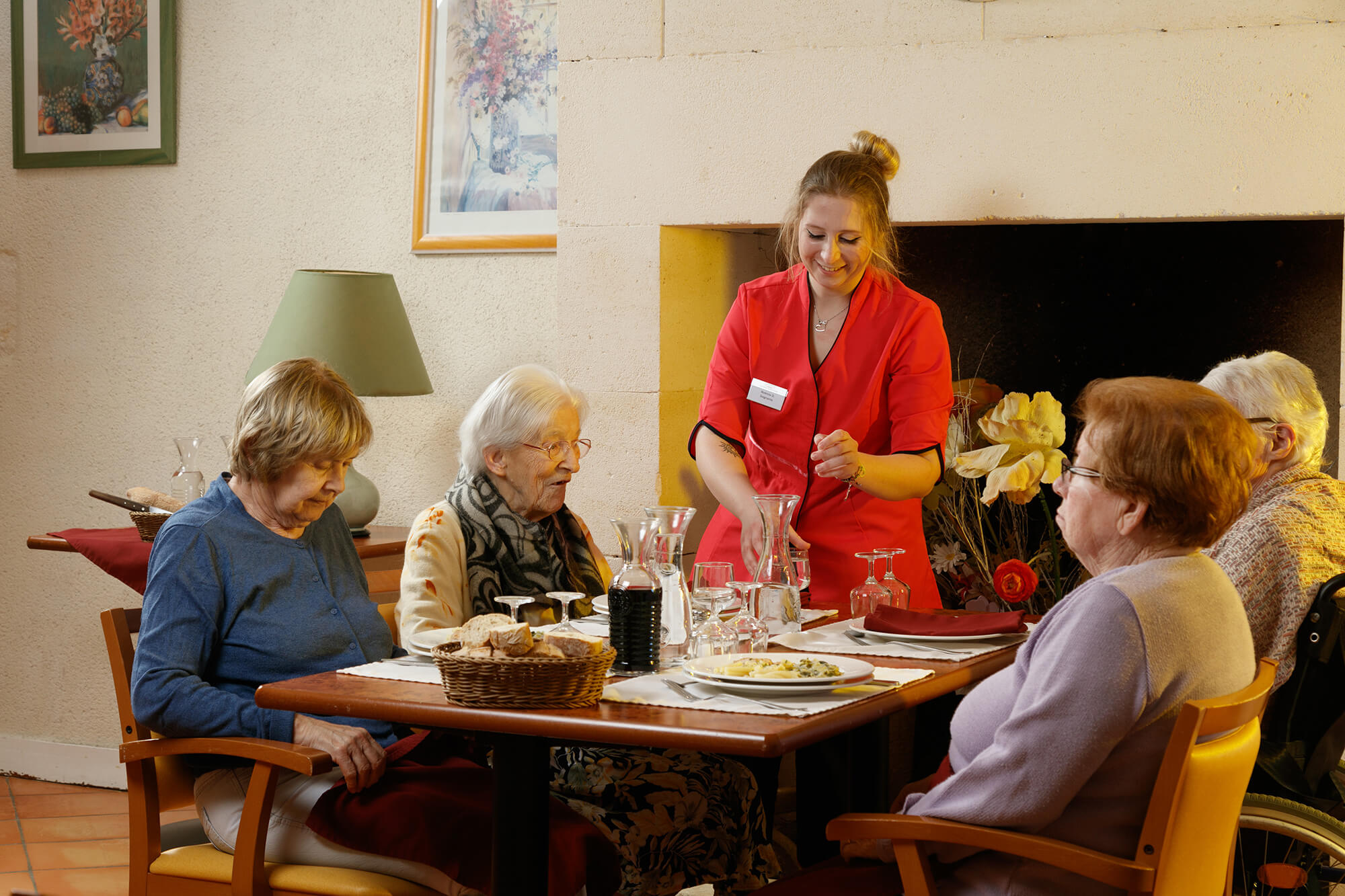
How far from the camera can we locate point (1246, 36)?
290cm

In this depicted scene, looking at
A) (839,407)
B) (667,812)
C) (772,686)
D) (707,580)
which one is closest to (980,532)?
(839,407)

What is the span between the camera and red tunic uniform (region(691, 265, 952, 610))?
284 cm

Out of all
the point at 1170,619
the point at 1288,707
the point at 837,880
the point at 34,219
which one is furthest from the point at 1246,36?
the point at 34,219

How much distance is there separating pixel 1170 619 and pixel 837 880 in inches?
22.7

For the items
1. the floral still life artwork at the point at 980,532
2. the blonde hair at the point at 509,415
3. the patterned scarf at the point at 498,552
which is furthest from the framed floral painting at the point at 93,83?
the floral still life artwork at the point at 980,532

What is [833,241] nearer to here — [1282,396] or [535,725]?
[1282,396]

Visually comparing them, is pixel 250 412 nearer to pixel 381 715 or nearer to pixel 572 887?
pixel 381 715

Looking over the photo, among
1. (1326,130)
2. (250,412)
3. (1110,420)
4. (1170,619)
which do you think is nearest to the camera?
(1170,619)

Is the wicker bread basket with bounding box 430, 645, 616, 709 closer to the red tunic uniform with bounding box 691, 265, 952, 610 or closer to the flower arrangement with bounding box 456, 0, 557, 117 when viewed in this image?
the red tunic uniform with bounding box 691, 265, 952, 610

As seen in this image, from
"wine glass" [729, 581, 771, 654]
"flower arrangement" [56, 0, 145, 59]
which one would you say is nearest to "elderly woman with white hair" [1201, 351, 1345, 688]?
"wine glass" [729, 581, 771, 654]

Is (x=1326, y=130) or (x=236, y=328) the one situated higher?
(x=1326, y=130)

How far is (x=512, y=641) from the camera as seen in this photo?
170 centimetres

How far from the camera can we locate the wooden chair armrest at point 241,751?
1.88 metres

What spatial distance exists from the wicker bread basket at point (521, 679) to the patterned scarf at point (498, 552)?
77 cm
